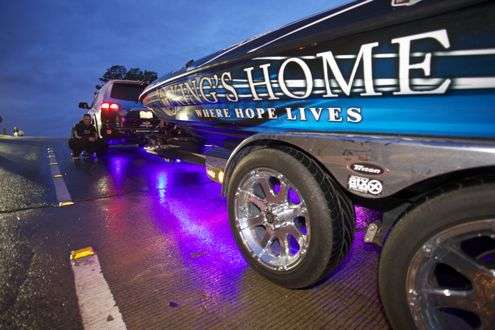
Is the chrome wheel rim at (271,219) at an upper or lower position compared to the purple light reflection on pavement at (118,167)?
upper

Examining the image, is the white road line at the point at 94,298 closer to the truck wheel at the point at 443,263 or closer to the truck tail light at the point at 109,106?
the truck wheel at the point at 443,263

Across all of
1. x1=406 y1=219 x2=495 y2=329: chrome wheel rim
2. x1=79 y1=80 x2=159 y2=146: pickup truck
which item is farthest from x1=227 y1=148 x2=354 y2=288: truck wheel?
x1=79 y1=80 x2=159 y2=146: pickup truck

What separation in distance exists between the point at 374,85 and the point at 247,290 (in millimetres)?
1619

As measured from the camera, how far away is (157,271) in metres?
2.82

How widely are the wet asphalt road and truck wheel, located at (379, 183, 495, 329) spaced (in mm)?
522

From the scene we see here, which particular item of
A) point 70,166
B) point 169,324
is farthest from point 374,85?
point 70,166

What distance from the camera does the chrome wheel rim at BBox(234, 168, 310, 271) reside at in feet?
7.91

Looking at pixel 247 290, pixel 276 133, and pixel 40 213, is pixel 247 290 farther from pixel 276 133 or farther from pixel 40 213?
pixel 40 213

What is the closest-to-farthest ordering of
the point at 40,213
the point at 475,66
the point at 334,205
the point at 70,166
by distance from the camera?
the point at 475,66 → the point at 334,205 → the point at 40,213 → the point at 70,166

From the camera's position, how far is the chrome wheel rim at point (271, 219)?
241 centimetres

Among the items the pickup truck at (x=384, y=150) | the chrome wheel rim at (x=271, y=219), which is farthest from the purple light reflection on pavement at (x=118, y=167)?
the pickup truck at (x=384, y=150)

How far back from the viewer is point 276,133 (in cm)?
245

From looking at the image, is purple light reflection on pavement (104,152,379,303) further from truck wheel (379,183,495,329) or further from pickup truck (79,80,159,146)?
pickup truck (79,80,159,146)

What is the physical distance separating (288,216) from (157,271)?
45.9 inches
